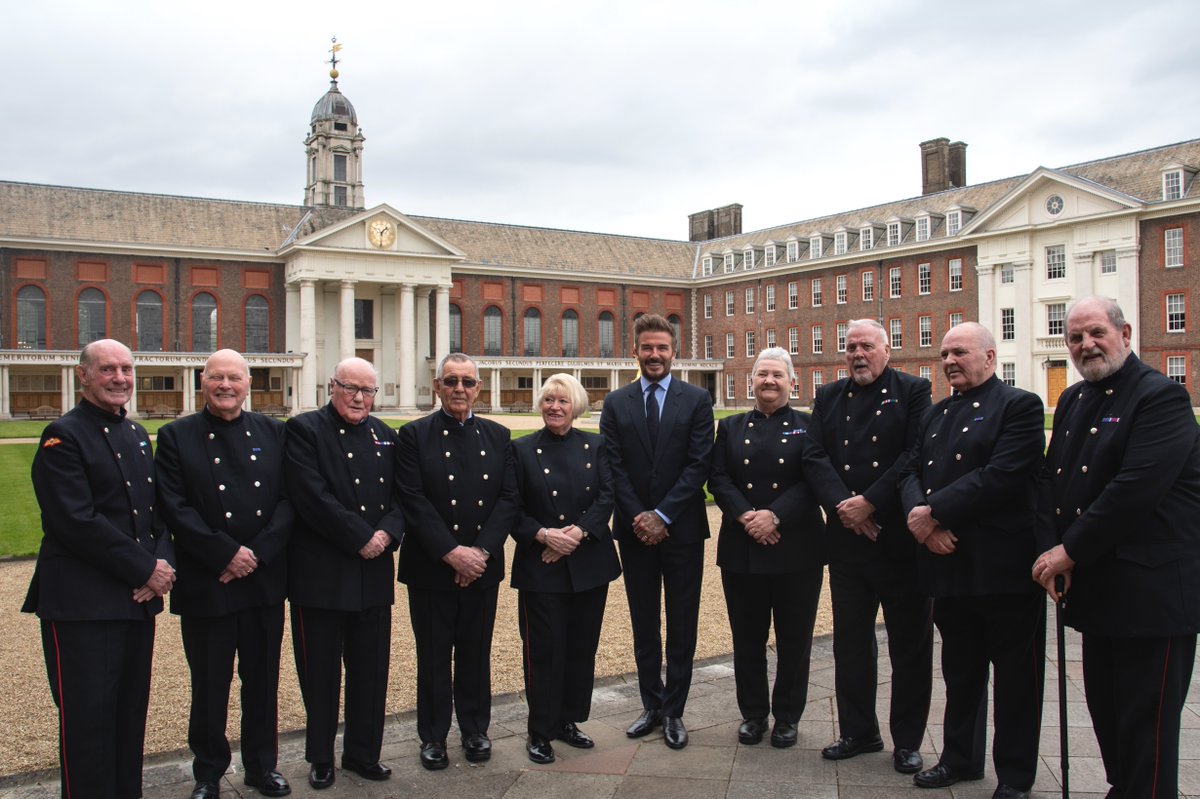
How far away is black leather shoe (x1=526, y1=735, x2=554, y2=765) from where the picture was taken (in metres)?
4.99

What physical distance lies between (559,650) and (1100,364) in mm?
3139

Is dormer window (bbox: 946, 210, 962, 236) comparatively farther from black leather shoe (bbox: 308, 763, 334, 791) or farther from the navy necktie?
black leather shoe (bbox: 308, 763, 334, 791)

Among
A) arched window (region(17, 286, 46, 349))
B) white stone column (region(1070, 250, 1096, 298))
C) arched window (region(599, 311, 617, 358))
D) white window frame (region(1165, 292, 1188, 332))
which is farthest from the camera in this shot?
arched window (region(599, 311, 617, 358))

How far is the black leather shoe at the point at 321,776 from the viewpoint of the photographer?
4.72 metres

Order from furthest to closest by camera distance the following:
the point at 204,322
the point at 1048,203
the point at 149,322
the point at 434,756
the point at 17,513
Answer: the point at 204,322
the point at 149,322
the point at 1048,203
the point at 17,513
the point at 434,756

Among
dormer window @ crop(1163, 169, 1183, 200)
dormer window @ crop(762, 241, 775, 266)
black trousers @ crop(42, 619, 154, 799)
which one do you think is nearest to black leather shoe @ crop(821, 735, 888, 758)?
black trousers @ crop(42, 619, 154, 799)

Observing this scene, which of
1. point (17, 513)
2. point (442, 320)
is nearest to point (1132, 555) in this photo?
point (17, 513)

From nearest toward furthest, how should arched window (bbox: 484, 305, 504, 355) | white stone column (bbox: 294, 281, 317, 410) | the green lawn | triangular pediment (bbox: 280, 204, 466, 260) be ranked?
the green lawn, white stone column (bbox: 294, 281, 317, 410), triangular pediment (bbox: 280, 204, 466, 260), arched window (bbox: 484, 305, 504, 355)

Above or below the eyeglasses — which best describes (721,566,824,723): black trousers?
below

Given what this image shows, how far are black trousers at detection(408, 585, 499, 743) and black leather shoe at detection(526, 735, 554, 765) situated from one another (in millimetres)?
314

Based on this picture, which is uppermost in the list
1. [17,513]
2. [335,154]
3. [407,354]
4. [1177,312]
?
[335,154]

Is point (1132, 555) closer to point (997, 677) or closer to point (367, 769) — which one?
point (997, 677)

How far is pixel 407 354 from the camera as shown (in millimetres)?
51250

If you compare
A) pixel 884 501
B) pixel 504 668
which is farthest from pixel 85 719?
pixel 884 501
